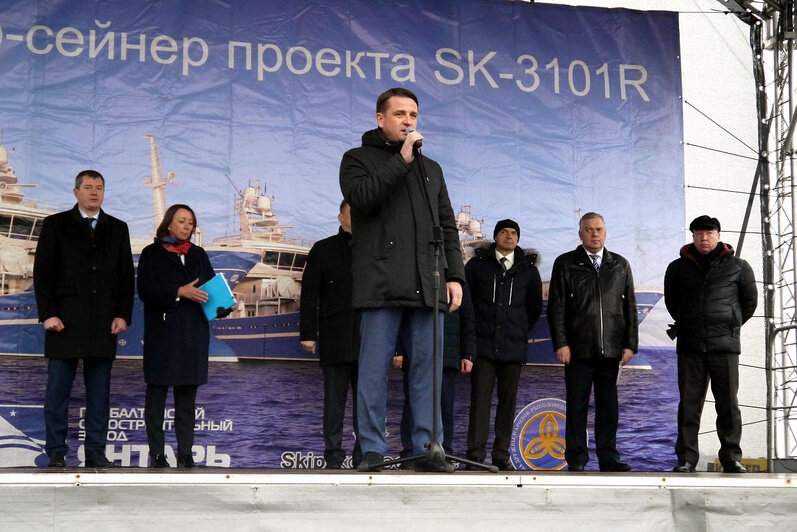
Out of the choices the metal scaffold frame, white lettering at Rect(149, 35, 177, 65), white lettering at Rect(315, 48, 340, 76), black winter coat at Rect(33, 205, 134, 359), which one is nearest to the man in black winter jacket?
the metal scaffold frame

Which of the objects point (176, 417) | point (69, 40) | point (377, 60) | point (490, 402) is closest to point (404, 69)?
point (377, 60)

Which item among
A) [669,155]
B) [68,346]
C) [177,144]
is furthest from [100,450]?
[669,155]

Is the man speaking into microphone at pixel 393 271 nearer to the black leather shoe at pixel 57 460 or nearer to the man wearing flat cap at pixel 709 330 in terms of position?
the black leather shoe at pixel 57 460

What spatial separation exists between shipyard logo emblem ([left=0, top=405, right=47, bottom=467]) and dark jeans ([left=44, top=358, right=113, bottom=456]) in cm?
65

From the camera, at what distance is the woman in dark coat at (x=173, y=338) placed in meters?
5.25

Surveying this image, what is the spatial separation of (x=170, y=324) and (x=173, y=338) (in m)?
0.08

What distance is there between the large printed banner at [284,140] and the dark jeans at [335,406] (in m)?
0.49

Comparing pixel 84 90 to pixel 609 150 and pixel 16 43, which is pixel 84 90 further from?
pixel 609 150

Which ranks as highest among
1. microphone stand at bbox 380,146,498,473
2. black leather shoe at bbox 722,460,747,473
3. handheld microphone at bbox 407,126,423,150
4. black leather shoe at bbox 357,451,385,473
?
handheld microphone at bbox 407,126,423,150

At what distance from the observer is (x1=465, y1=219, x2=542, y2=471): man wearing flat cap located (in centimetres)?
593

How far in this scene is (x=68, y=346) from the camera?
5125 millimetres

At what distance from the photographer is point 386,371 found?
12.8 ft

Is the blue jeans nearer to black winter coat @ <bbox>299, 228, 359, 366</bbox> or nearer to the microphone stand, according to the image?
the microphone stand

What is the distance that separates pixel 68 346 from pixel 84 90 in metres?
1.79
